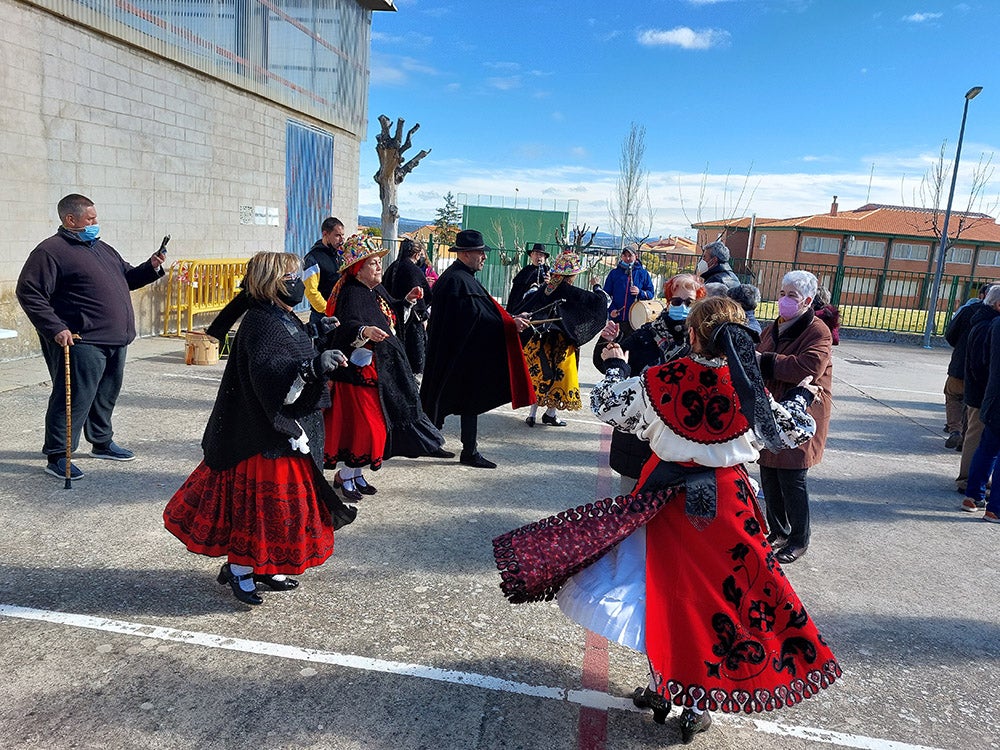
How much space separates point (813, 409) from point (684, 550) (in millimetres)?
2398

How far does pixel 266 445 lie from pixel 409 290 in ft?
13.2

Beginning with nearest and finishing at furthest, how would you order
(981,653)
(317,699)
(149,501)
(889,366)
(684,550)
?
1. (684,550)
2. (317,699)
3. (981,653)
4. (149,501)
5. (889,366)

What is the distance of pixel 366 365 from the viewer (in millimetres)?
4914

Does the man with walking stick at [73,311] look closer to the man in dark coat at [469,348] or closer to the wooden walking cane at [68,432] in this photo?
the wooden walking cane at [68,432]

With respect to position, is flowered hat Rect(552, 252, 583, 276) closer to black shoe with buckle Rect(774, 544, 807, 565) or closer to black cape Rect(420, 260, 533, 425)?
black cape Rect(420, 260, 533, 425)

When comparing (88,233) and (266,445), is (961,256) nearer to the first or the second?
(88,233)

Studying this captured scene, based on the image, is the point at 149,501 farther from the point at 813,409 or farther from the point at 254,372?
the point at 813,409

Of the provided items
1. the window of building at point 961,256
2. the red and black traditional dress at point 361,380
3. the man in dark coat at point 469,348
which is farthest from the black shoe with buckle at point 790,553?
the window of building at point 961,256

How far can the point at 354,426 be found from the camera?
200 inches

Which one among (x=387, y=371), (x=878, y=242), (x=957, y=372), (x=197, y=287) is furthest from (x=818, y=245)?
(x=387, y=371)

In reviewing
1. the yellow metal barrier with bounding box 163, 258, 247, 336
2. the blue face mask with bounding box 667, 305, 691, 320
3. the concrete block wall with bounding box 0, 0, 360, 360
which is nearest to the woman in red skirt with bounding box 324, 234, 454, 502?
the blue face mask with bounding box 667, 305, 691, 320

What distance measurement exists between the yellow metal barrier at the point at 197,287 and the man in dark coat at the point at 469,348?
584 centimetres

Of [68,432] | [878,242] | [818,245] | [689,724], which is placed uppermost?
[878,242]

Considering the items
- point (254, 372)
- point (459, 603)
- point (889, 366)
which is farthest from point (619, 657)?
point (889, 366)
